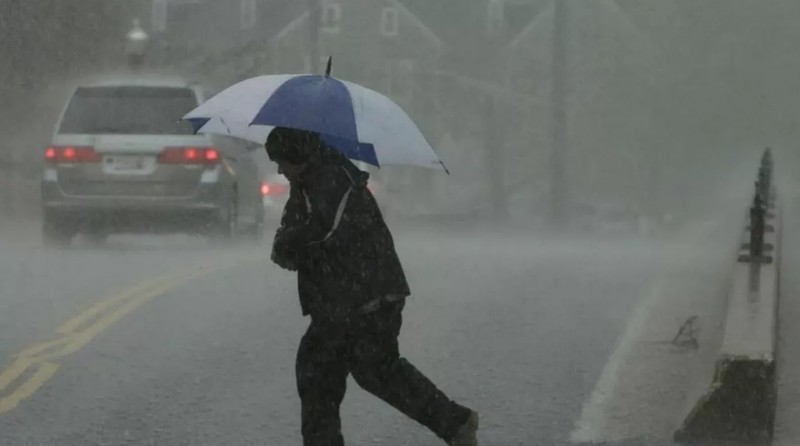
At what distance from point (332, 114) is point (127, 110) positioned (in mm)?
12558

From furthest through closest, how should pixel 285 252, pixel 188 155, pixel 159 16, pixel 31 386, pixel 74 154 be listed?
pixel 159 16 → pixel 188 155 → pixel 74 154 → pixel 31 386 → pixel 285 252

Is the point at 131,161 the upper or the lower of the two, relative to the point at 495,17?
lower

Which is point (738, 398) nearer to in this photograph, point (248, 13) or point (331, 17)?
point (248, 13)

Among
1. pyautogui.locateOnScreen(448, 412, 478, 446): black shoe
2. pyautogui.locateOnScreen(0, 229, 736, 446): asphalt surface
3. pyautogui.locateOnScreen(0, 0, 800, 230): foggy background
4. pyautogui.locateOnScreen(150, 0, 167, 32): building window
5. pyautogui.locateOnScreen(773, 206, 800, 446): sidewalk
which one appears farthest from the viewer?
pyautogui.locateOnScreen(0, 0, 800, 230): foggy background

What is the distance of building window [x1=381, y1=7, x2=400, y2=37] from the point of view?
7825 cm

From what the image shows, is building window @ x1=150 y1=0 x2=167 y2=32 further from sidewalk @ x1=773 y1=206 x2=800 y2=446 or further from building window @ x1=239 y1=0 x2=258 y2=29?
sidewalk @ x1=773 y1=206 x2=800 y2=446

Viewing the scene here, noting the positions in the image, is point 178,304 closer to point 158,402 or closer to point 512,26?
point 158,402

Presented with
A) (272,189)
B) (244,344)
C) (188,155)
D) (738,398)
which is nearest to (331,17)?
(272,189)

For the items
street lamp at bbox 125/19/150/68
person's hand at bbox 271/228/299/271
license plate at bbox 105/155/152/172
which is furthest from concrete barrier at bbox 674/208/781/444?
street lamp at bbox 125/19/150/68

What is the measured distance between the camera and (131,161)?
18.9 meters

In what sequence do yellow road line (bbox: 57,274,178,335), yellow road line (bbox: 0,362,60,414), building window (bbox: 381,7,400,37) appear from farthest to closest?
building window (bbox: 381,7,400,37), yellow road line (bbox: 57,274,178,335), yellow road line (bbox: 0,362,60,414)

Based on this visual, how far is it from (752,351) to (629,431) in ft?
2.67

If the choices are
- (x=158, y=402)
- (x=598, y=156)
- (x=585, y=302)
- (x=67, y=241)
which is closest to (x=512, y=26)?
(x=598, y=156)

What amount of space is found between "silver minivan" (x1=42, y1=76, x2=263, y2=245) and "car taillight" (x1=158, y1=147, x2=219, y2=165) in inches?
0.4
